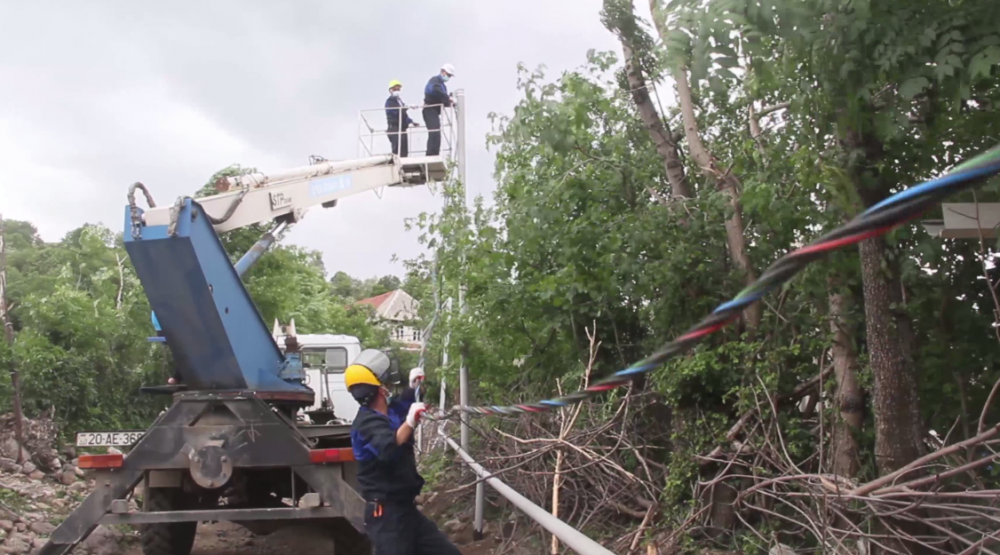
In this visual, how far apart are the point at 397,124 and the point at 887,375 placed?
31.2 feet

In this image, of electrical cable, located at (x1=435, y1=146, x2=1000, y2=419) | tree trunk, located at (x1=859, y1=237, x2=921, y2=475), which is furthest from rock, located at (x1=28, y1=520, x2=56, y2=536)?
electrical cable, located at (x1=435, y1=146, x2=1000, y2=419)

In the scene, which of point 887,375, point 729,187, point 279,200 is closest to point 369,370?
point 887,375

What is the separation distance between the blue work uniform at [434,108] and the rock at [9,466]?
25.5ft

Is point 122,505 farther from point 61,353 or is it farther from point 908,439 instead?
point 61,353

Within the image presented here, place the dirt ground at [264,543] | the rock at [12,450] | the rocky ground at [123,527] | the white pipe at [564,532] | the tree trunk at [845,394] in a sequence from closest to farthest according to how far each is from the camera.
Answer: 1. the white pipe at [564,532]
2. the tree trunk at [845,394]
3. the rocky ground at [123,527]
4. the dirt ground at [264,543]
5. the rock at [12,450]

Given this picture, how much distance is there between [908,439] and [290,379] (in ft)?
18.3

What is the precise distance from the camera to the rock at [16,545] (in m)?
8.48

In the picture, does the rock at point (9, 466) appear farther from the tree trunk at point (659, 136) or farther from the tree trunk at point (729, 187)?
the tree trunk at point (729, 187)

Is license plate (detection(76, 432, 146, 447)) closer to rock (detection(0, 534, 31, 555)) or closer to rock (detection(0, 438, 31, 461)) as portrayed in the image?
rock (detection(0, 534, 31, 555))

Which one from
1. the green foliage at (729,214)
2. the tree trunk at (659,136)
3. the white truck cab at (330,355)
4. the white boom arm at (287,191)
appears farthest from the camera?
the white truck cab at (330,355)

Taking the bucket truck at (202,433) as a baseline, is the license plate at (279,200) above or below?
above

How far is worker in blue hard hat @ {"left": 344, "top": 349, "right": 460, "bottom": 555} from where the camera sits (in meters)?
4.90

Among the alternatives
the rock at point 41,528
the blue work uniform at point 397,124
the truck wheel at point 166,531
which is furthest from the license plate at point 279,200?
the rock at point 41,528

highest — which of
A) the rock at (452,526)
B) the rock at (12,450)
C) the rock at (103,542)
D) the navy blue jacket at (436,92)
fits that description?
the navy blue jacket at (436,92)
